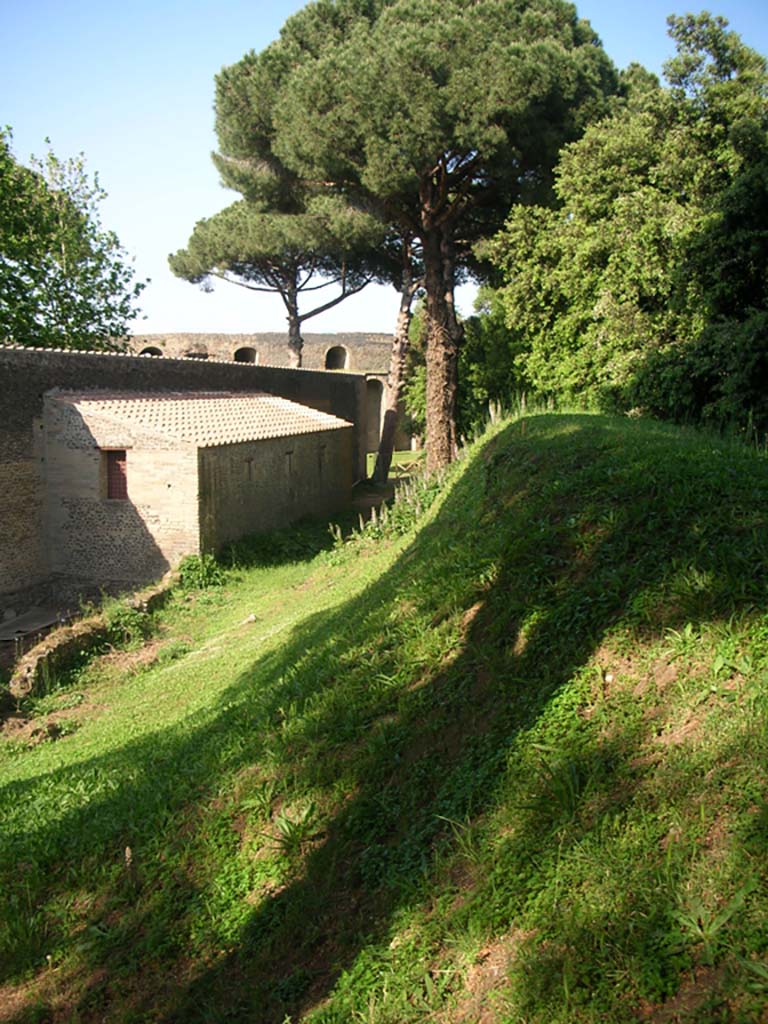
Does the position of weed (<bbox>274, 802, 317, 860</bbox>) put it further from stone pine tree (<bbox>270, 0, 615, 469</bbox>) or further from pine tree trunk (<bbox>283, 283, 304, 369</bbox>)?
pine tree trunk (<bbox>283, 283, 304, 369</bbox>)

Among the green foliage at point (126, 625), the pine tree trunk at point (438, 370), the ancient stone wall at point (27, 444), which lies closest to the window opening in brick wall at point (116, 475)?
the ancient stone wall at point (27, 444)

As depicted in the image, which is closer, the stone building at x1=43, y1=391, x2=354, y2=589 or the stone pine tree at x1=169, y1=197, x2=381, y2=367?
the stone building at x1=43, y1=391, x2=354, y2=589

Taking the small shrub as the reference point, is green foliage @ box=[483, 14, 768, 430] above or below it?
above

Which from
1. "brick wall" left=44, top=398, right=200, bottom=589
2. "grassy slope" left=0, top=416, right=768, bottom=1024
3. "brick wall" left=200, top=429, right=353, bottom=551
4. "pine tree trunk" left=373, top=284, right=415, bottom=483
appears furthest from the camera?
"pine tree trunk" left=373, top=284, right=415, bottom=483

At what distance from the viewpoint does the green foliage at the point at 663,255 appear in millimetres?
12258

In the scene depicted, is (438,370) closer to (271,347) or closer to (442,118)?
(442,118)

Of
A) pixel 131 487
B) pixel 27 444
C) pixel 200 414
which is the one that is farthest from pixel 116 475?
pixel 200 414

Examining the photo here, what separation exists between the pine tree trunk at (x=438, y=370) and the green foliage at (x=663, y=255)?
1731mm

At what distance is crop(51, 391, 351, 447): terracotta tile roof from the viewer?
16078mm

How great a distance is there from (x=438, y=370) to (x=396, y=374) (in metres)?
5.62

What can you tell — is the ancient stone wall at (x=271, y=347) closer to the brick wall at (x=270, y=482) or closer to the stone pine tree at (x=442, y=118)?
the stone pine tree at (x=442, y=118)

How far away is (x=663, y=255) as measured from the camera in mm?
15070

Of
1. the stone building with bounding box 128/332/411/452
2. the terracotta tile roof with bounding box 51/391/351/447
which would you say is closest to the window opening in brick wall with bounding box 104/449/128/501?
the terracotta tile roof with bounding box 51/391/351/447

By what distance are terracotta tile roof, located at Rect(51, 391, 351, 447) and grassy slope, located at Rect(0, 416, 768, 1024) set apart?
9478mm
